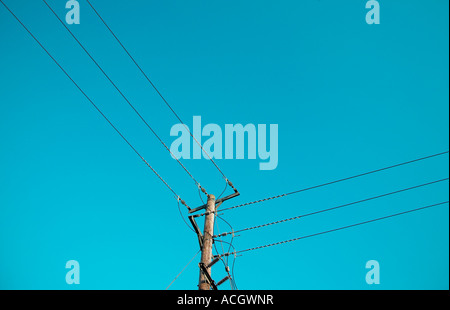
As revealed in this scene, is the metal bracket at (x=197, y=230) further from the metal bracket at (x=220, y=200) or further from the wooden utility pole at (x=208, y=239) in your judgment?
the metal bracket at (x=220, y=200)

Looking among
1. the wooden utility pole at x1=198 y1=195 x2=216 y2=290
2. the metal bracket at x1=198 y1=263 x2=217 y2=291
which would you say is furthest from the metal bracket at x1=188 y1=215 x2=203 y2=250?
the metal bracket at x1=198 y1=263 x2=217 y2=291

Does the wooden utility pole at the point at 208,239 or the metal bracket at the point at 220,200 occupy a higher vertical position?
the metal bracket at the point at 220,200

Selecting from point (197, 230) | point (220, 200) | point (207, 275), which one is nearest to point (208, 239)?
point (197, 230)

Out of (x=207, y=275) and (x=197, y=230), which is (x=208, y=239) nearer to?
(x=197, y=230)

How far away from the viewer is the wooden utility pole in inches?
400

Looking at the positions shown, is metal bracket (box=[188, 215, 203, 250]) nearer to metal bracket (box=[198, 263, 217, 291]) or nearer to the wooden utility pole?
the wooden utility pole

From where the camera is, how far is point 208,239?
11141 mm

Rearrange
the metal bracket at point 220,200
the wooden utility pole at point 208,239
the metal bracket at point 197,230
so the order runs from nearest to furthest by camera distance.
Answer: the wooden utility pole at point 208,239
the metal bracket at point 197,230
the metal bracket at point 220,200

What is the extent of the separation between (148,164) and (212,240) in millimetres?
2808

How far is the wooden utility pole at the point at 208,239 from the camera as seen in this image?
1017 centimetres

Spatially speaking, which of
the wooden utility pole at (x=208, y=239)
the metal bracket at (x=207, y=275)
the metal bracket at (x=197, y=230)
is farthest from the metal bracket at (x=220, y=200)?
the metal bracket at (x=207, y=275)
